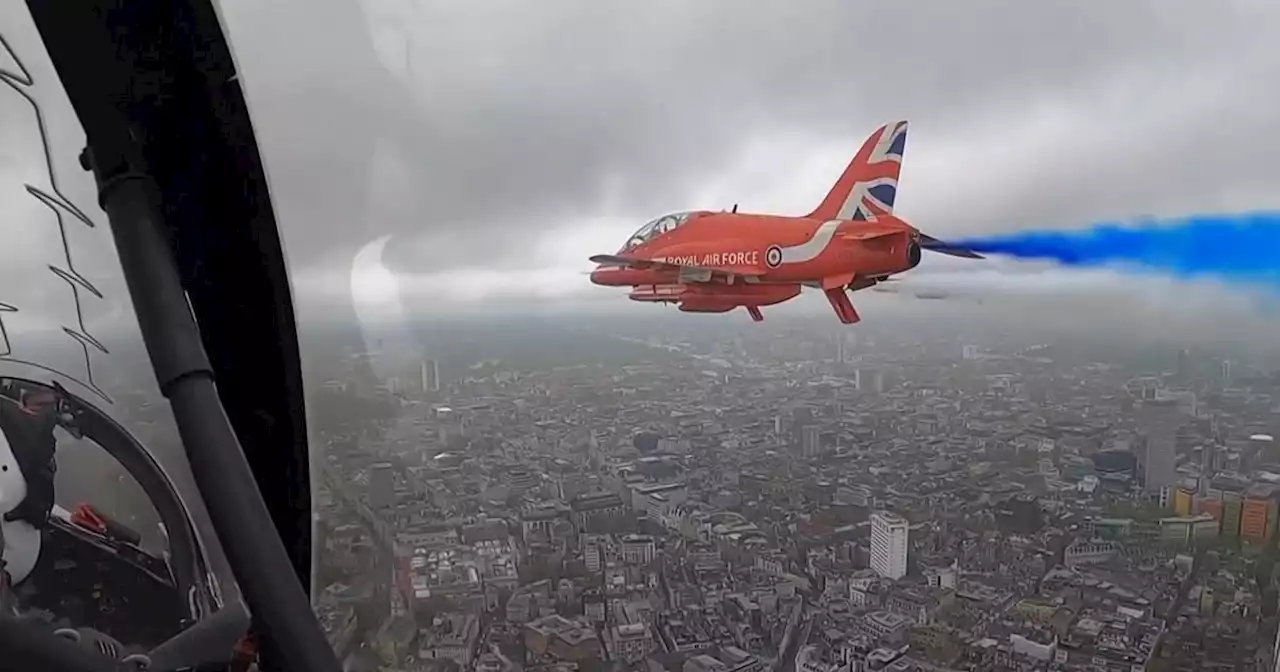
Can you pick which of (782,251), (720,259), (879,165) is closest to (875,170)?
(879,165)

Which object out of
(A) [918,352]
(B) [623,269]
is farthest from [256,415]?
(A) [918,352]

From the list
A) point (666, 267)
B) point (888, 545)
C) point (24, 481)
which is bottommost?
point (888, 545)

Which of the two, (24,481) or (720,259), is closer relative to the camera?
(24,481)

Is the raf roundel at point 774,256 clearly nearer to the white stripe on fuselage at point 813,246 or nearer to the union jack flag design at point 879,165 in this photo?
the white stripe on fuselage at point 813,246

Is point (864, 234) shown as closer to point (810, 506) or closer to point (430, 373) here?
point (810, 506)

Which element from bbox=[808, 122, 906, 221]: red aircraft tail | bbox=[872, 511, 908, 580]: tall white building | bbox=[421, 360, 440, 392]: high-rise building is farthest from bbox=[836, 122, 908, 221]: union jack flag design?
bbox=[421, 360, 440, 392]: high-rise building

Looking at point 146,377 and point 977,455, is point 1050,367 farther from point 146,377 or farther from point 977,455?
point 146,377
